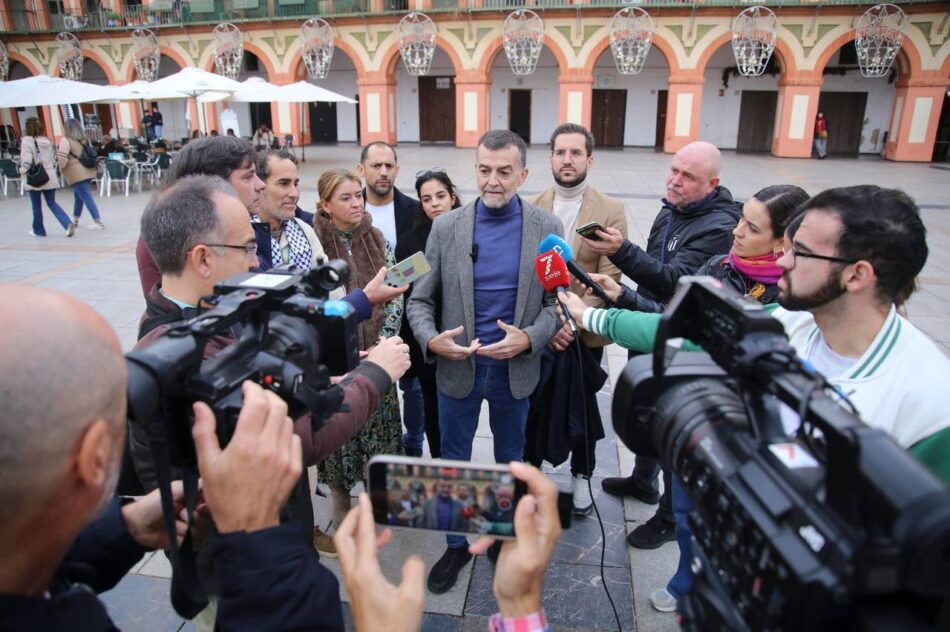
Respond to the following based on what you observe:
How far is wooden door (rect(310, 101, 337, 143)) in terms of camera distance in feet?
97.4

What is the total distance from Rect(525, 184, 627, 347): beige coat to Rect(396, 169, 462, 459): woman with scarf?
1.93 feet

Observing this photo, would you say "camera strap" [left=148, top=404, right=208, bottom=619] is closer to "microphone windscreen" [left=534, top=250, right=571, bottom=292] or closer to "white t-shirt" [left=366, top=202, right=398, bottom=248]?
"microphone windscreen" [left=534, top=250, right=571, bottom=292]

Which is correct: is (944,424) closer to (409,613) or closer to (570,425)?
(409,613)

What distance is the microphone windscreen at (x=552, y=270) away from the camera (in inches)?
96.4

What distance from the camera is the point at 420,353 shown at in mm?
3373

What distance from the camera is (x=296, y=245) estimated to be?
123 inches

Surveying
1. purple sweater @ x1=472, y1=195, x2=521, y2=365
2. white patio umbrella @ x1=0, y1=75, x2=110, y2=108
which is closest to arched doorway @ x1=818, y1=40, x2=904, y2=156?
white patio umbrella @ x1=0, y1=75, x2=110, y2=108

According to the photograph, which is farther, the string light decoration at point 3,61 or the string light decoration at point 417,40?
the string light decoration at point 3,61

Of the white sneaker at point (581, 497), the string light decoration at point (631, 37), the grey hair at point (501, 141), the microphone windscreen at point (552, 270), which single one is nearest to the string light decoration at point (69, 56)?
the string light decoration at point (631, 37)

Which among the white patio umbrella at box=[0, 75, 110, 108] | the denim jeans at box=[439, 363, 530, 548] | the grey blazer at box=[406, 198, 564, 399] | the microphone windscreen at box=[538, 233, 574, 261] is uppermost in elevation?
the white patio umbrella at box=[0, 75, 110, 108]

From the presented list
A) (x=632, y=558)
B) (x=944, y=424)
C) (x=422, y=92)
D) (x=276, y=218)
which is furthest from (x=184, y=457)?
(x=422, y=92)

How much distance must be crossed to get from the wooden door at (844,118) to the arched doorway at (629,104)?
6393mm

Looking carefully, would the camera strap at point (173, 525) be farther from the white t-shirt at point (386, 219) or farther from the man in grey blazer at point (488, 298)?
the white t-shirt at point (386, 219)

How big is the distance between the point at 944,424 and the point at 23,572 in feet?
6.15
